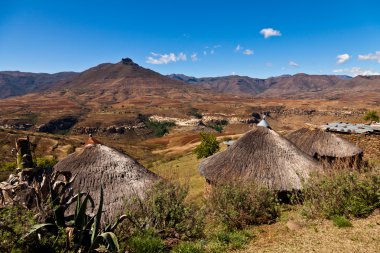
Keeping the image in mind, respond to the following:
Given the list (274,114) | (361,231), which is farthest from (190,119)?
(361,231)

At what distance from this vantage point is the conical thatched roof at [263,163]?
16750mm

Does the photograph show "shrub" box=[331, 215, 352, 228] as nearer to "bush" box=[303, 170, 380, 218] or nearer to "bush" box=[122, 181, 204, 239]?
"bush" box=[303, 170, 380, 218]

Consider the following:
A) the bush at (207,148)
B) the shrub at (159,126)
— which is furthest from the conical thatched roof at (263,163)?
the shrub at (159,126)

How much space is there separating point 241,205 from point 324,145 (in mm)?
14347

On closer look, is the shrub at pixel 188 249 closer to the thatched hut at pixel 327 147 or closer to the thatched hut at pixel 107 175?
the thatched hut at pixel 107 175

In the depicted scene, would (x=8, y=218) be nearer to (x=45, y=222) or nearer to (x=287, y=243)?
(x=45, y=222)

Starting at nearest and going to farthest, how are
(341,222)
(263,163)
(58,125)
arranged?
(341,222)
(263,163)
(58,125)

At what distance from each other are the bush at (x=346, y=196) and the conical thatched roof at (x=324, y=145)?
40.3 feet

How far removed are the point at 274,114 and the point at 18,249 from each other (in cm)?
17625

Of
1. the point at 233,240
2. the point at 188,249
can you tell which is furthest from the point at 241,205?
the point at 188,249

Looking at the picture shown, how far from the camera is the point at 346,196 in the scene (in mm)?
10766

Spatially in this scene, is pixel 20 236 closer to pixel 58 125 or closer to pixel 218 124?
pixel 58 125

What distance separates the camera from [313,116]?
158750 mm

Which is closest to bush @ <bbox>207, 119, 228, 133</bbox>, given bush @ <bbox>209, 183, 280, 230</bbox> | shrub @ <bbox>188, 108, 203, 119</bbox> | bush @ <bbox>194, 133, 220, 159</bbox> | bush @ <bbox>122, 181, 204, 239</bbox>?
shrub @ <bbox>188, 108, 203, 119</bbox>
